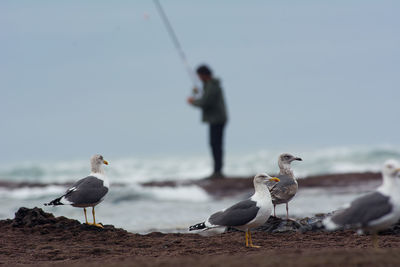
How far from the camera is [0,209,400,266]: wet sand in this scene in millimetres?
6298

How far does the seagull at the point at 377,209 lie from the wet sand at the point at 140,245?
10.0 inches

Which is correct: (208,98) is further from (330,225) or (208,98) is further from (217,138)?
(330,225)

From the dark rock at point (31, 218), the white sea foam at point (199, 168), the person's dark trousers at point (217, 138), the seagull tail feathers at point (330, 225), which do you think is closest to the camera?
the seagull tail feathers at point (330, 225)

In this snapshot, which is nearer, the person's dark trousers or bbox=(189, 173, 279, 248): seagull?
bbox=(189, 173, 279, 248): seagull

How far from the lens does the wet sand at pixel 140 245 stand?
20.7 feet

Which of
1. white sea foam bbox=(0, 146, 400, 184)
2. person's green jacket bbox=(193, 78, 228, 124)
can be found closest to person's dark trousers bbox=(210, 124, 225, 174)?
person's green jacket bbox=(193, 78, 228, 124)

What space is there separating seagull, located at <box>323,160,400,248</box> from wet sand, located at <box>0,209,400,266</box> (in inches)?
10.0

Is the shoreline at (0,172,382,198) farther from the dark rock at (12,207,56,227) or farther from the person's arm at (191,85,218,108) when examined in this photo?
the dark rock at (12,207,56,227)

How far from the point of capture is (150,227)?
11211 mm

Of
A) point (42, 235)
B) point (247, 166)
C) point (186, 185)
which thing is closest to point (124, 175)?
point (247, 166)

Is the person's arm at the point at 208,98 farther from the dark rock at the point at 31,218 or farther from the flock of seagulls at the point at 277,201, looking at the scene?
the dark rock at the point at 31,218

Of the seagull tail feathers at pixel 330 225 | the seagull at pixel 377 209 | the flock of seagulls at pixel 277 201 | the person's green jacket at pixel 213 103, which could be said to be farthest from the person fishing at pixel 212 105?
the seagull at pixel 377 209

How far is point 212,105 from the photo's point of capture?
17641mm

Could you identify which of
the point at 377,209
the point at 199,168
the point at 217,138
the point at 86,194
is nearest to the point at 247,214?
the point at 377,209
